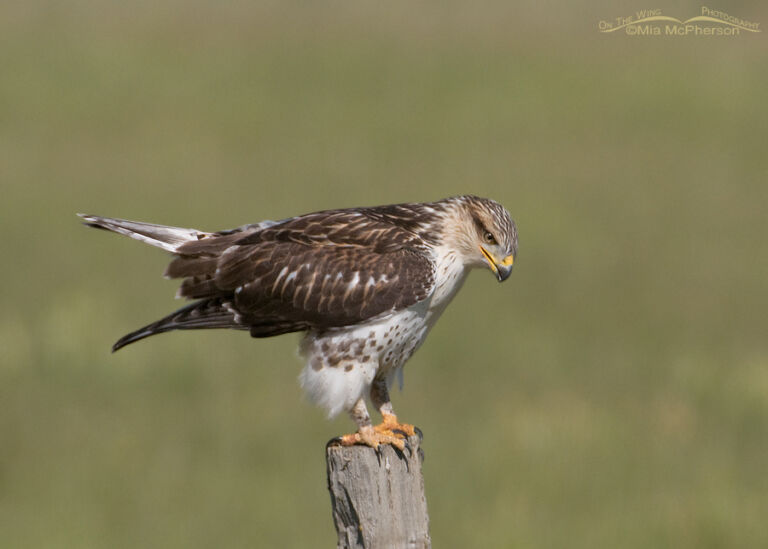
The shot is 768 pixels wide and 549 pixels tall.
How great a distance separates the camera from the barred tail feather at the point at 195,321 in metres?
6.54

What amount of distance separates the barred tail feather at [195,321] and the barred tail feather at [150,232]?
388 mm

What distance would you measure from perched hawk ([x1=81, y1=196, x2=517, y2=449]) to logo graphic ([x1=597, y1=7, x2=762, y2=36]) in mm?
17239

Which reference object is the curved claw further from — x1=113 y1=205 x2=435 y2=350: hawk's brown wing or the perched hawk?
x1=113 y1=205 x2=435 y2=350: hawk's brown wing

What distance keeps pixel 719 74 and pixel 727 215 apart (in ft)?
18.2

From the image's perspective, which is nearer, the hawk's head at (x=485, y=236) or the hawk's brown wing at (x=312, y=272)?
the hawk's brown wing at (x=312, y=272)

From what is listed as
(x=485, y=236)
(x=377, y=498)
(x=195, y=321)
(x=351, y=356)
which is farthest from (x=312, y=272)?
(x=377, y=498)

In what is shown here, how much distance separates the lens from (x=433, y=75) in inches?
852

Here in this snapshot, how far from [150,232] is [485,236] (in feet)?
6.08

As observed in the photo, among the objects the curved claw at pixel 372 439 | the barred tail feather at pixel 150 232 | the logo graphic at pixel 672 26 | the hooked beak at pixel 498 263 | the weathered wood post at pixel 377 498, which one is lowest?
the weathered wood post at pixel 377 498

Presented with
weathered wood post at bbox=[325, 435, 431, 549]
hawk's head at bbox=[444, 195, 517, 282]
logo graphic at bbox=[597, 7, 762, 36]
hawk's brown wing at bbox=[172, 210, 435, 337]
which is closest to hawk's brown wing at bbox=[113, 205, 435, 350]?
hawk's brown wing at bbox=[172, 210, 435, 337]

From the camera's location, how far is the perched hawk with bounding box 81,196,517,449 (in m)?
6.25

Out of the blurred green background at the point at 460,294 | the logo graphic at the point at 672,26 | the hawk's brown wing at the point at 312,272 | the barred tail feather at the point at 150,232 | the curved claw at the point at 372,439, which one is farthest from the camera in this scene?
the logo graphic at the point at 672,26

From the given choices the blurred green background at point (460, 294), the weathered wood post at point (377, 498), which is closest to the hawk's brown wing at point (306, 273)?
the weathered wood post at point (377, 498)

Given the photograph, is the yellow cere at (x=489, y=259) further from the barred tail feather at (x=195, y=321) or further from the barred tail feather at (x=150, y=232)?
the barred tail feather at (x=150, y=232)
